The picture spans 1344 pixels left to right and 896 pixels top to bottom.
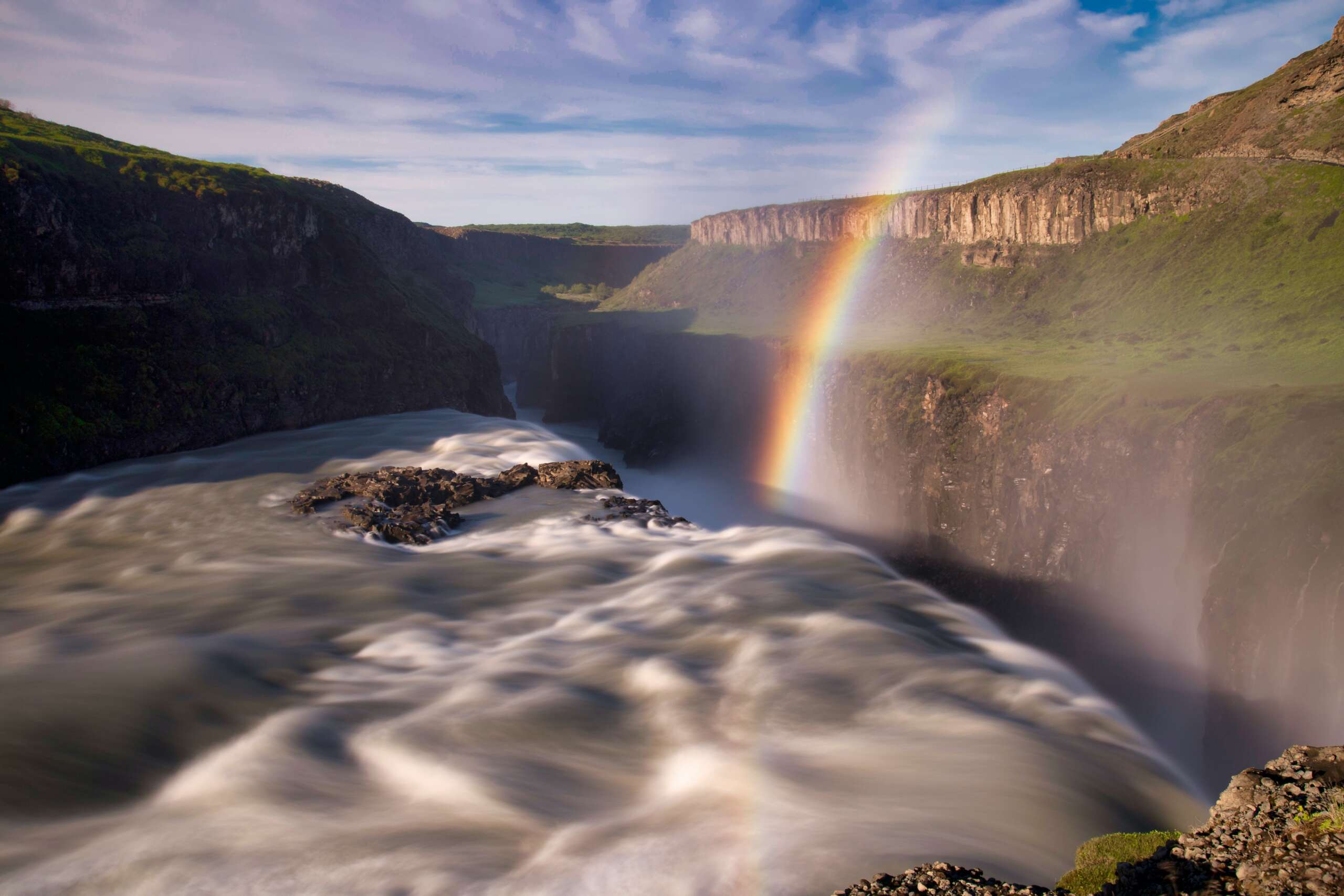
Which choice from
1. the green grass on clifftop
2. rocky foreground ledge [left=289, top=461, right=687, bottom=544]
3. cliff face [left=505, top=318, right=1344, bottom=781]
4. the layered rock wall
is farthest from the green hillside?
the green grass on clifftop

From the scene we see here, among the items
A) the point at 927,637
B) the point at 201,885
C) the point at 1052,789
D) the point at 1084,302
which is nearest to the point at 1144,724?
the point at 927,637

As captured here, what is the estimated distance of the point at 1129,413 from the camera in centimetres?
3672

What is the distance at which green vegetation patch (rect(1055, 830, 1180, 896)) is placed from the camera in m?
7.07

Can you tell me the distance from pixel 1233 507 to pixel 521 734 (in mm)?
27569

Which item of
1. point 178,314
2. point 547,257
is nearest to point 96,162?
point 178,314

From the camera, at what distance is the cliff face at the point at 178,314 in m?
43.1

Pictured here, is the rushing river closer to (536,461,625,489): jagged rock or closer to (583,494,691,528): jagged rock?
(583,494,691,528): jagged rock

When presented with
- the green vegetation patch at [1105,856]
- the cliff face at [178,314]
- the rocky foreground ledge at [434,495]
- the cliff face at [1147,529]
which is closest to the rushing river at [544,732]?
the green vegetation patch at [1105,856]

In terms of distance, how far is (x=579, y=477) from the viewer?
3234 cm

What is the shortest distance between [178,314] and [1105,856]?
57.5 m

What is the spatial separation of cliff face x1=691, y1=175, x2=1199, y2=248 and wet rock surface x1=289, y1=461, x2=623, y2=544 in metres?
60.7

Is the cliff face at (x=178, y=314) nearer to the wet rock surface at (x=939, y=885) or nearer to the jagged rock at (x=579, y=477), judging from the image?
the jagged rock at (x=579, y=477)

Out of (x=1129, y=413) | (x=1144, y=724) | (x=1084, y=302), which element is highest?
(x=1084, y=302)

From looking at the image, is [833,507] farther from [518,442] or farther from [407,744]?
[407,744]
